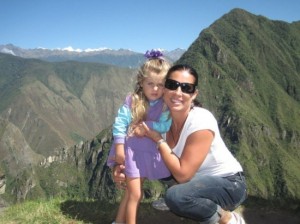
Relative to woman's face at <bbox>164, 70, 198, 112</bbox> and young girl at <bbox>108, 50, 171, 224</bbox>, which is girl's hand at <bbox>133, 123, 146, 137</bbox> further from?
woman's face at <bbox>164, 70, 198, 112</bbox>

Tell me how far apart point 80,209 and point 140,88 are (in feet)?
12.7

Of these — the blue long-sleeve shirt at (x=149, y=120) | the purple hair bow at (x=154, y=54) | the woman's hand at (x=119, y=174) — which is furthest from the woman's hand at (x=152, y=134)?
the purple hair bow at (x=154, y=54)

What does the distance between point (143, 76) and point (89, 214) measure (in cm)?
401

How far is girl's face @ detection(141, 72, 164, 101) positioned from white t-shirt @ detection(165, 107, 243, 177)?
87cm

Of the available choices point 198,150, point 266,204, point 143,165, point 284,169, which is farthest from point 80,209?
point 284,169

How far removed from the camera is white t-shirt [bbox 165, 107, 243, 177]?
6.30 metres

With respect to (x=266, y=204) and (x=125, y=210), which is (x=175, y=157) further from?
(x=266, y=204)

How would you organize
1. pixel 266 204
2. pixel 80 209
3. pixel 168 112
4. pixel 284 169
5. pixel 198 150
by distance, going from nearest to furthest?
pixel 198 150, pixel 168 112, pixel 80 209, pixel 266 204, pixel 284 169

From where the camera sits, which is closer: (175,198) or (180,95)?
(175,198)

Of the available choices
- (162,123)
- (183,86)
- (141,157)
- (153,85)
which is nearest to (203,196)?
(141,157)

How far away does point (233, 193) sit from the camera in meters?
6.71

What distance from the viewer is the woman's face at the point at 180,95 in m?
6.64

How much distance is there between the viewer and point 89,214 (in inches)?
366

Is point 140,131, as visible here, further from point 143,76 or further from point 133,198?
point 133,198
